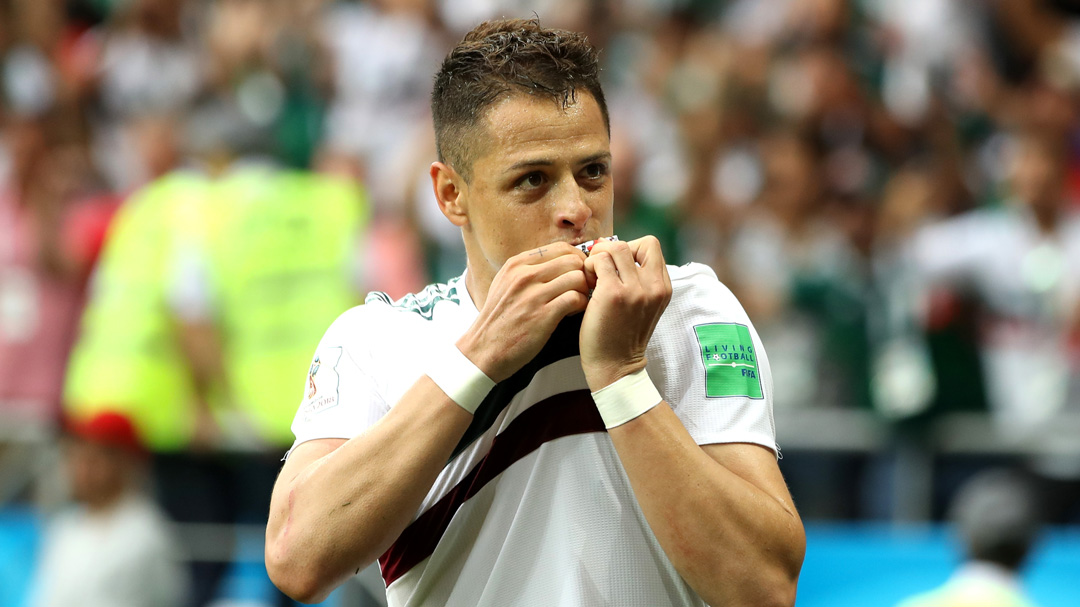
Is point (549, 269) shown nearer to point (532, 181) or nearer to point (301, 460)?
point (532, 181)

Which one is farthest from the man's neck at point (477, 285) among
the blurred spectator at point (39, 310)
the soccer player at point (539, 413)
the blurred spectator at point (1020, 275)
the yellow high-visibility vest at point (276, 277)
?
the blurred spectator at point (39, 310)

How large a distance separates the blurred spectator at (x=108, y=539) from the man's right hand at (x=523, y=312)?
15.8 feet

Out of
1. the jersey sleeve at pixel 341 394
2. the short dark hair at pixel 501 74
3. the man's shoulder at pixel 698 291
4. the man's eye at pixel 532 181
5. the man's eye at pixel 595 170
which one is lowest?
the jersey sleeve at pixel 341 394

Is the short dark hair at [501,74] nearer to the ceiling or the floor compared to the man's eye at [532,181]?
nearer to the ceiling

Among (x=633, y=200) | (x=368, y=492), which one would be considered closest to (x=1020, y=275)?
(x=633, y=200)

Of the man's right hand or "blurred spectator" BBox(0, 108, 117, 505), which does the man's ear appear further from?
"blurred spectator" BBox(0, 108, 117, 505)

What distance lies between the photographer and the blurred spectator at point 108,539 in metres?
6.47

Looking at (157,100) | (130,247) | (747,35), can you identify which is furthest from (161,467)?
(747,35)

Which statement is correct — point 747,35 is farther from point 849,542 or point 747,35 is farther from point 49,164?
point 49,164

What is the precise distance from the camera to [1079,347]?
6.21m

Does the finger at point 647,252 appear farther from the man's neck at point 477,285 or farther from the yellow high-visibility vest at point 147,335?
the yellow high-visibility vest at point 147,335

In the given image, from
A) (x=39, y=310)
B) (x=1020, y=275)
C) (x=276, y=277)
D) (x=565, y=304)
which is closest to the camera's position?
(x=565, y=304)

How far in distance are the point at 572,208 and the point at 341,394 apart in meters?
0.57

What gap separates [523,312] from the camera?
2.18 m
